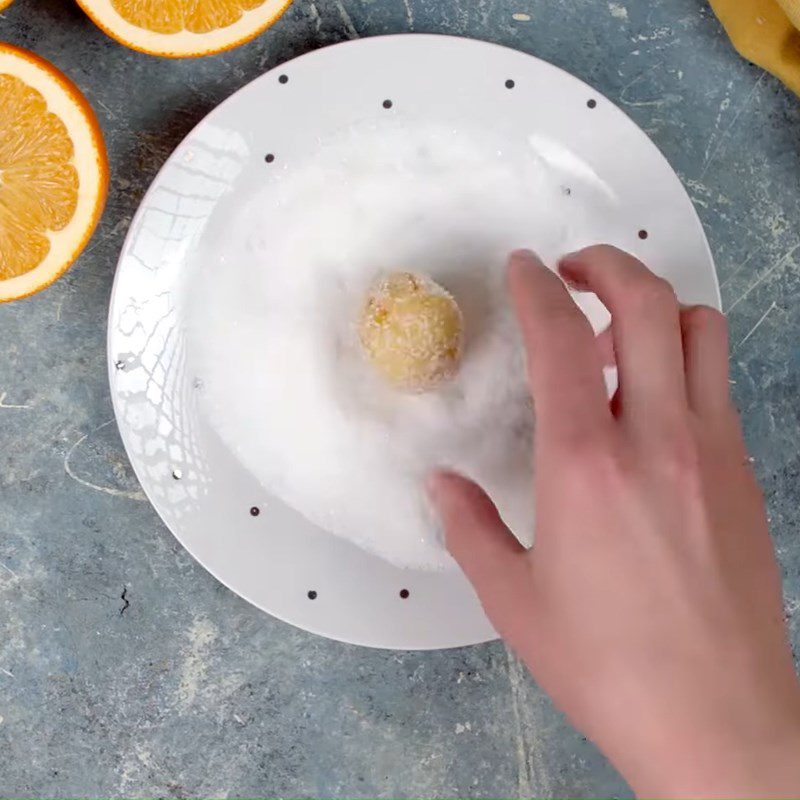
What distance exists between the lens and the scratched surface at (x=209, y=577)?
0.71 meters

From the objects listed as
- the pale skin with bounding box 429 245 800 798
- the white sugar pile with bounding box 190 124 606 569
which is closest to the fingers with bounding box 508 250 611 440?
the pale skin with bounding box 429 245 800 798

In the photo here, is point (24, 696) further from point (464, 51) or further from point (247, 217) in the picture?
point (464, 51)

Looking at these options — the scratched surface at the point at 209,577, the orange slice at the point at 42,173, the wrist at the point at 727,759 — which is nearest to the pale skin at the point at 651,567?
the wrist at the point at 727,759

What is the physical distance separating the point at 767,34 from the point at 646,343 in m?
0.32

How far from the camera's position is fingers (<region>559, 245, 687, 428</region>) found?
1.67 ft

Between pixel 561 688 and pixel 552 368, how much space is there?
18 cm

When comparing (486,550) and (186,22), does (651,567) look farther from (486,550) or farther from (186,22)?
(186,22)

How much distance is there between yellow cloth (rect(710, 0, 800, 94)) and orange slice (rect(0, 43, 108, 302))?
0.49 metres

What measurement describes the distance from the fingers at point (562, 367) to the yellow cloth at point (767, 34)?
0.96 feet

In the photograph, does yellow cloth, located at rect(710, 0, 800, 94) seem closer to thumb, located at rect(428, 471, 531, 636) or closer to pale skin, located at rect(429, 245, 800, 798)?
pale skin, located at rect(429, 245, 800, 798)

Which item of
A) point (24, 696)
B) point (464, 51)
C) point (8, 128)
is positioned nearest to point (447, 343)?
point (464, 51)

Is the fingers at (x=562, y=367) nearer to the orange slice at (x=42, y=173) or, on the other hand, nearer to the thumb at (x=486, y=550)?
the thumb at (x=486, y=550)

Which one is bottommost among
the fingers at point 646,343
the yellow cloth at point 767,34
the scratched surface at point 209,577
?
the scratched surface at point 209,577

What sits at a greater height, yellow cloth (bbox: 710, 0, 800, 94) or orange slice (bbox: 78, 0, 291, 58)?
yellow cloth (bbox: 710, 0, 800, 94)
